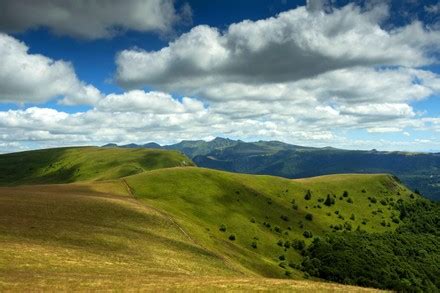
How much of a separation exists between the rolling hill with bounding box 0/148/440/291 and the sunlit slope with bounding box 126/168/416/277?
0.47m

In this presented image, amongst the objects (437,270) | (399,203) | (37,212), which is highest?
(37,212)

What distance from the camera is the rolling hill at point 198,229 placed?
40312mm

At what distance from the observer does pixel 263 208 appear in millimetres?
128750

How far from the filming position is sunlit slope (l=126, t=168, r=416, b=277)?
90.4 meters

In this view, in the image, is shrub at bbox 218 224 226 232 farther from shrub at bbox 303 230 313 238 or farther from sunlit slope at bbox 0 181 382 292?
shrub at bbox 303 230 313 238

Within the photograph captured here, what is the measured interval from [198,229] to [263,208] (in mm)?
46180

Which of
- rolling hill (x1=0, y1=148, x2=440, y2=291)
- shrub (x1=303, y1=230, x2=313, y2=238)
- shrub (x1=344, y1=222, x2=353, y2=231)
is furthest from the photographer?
shrub (x1=344, y1=222, x2=353, y2=231)

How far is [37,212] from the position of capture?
66.1 m

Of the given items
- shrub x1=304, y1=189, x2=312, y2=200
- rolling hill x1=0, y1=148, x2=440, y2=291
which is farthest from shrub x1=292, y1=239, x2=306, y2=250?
shrub x1=304, y1=189, x2=312, y2=200

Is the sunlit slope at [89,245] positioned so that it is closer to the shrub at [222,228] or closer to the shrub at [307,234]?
the shrub at [222,228]

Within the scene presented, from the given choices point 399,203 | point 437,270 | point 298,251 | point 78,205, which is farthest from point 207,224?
point 399,203

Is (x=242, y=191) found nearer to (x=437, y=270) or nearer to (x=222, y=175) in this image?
(x=222, y=175)

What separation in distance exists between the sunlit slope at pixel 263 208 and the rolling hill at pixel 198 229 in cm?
47

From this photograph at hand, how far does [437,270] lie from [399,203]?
65.0 meters
